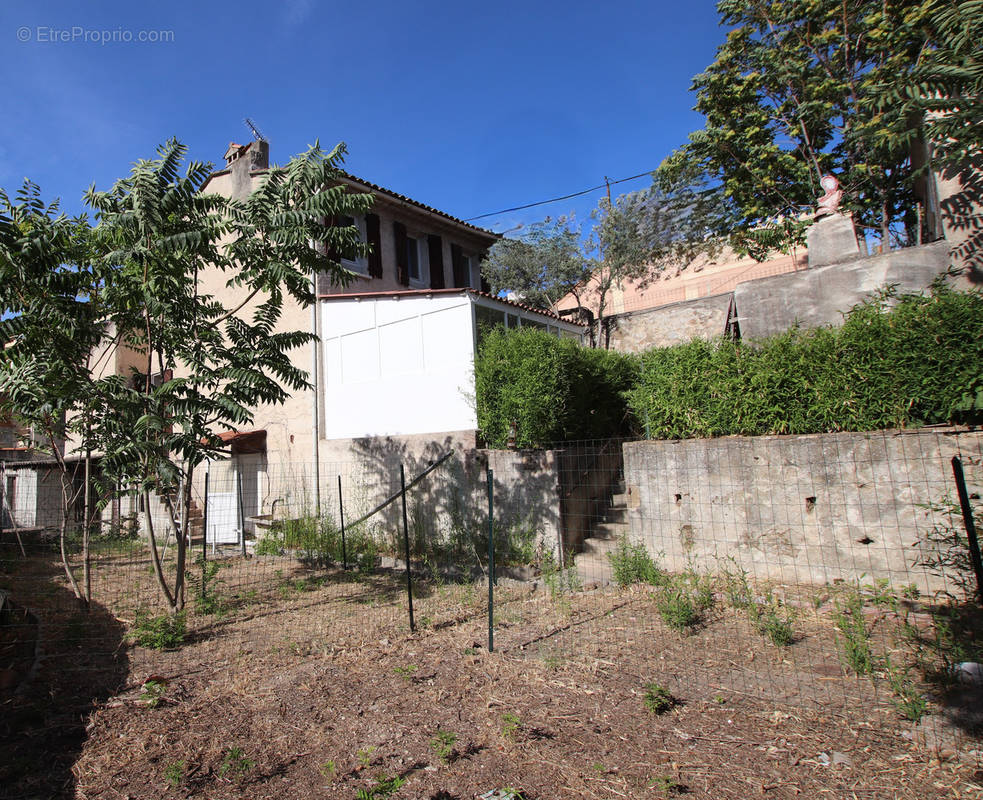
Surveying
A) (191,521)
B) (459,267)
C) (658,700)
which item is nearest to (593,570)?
(658,700)

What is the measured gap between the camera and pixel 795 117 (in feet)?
46.4

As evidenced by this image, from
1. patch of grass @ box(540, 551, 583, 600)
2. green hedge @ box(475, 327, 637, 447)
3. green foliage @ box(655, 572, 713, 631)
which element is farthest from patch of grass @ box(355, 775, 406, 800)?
green hedge @ box(475, 327, 637, 447)

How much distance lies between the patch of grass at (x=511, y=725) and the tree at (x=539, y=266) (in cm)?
1558

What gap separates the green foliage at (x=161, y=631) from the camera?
599 cm

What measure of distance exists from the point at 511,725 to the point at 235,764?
193cm

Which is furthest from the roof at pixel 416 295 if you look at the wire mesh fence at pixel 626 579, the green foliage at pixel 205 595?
the green foliage at pixel 205 595

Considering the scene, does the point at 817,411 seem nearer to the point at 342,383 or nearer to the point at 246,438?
the point at 342,383

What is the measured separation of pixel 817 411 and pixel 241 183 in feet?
48.5

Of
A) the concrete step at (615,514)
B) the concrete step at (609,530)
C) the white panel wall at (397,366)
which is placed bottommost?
the concrete step at (609,530)

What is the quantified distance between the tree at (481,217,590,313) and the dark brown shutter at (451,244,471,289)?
1049mm

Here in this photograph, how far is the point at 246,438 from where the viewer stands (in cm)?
1341

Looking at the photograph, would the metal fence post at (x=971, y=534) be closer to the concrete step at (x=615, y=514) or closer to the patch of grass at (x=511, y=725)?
the patch of grass at (x=511, y=725)

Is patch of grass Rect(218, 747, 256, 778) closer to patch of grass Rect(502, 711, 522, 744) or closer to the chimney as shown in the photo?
patch of grass Rect(502, 711, 522, 744)

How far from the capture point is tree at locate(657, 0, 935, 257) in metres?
12.9
